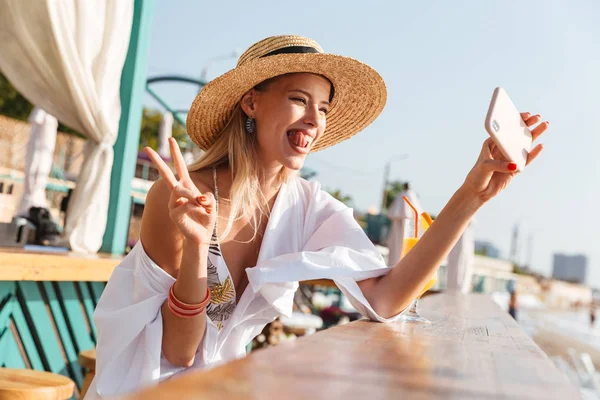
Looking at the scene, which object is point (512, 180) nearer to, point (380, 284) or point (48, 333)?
point (380, 284)

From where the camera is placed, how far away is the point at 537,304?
70.6 meters

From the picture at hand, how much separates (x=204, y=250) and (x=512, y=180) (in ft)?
2.36

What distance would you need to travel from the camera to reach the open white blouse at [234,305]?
1.49 meters

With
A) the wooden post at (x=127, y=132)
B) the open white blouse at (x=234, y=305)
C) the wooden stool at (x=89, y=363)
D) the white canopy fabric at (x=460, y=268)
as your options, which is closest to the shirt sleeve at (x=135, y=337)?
the open white blouse at (x=234, y=305)

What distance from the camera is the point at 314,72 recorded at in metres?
1.93

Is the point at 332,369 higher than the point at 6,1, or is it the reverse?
the point at 6,1

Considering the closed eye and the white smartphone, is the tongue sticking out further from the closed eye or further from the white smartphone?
the white smartphone

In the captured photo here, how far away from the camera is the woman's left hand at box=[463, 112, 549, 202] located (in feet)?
4.39

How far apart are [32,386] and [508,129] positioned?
1517 mm

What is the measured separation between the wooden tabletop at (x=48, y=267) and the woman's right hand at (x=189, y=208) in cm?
128

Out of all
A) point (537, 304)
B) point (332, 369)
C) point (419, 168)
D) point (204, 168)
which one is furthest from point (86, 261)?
point (537, 304)

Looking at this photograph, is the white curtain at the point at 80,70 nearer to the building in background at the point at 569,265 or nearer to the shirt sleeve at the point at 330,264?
the shirt sleeve at the point at 330,264

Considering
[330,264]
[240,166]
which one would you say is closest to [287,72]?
[240,166]

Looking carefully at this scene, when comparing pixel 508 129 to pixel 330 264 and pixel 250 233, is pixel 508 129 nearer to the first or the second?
pixel 330 264
